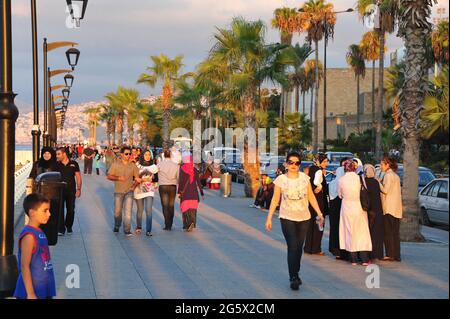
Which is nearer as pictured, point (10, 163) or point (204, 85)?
point (10, 163)

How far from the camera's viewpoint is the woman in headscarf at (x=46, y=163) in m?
15.7

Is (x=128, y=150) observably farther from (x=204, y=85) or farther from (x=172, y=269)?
(x=204, y=85)

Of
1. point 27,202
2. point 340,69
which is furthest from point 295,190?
point 340,69

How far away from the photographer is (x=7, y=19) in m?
10.4

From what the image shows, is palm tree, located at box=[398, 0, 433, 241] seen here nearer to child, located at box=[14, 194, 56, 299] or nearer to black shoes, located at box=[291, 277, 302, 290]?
black shoes, located at box=[291, 277, 302, 290]

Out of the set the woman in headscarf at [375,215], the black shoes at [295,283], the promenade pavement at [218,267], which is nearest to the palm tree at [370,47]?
the promenade pavement at [218,267]

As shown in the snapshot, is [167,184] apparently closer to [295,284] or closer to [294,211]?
[294,211]

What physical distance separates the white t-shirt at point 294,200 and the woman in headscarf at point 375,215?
2.94 metres

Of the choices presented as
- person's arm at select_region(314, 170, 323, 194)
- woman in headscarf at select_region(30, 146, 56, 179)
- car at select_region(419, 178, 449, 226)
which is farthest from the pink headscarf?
car at select_region(419, 178, 449, 226)

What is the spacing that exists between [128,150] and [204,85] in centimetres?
1452

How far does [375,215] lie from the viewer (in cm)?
1351

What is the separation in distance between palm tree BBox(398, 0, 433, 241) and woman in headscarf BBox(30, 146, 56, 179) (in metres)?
6.76

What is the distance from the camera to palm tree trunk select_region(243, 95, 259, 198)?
96.7 feet

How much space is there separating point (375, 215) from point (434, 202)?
7.84 m
